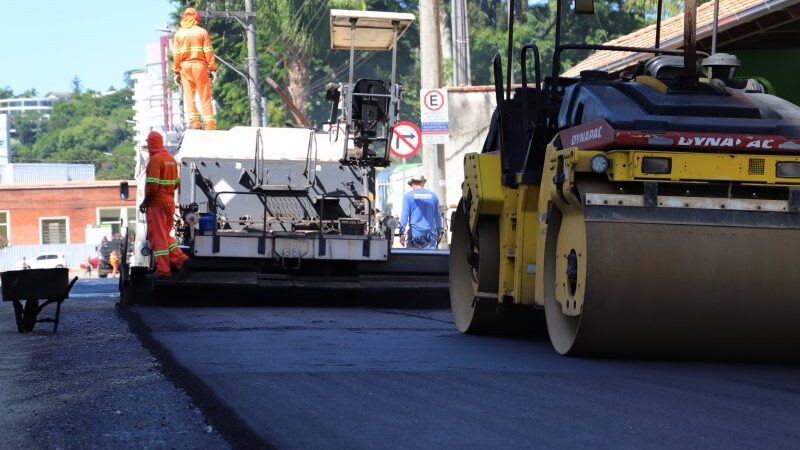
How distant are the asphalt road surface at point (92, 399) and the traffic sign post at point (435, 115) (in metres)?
9.23

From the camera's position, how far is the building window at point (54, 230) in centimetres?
7025

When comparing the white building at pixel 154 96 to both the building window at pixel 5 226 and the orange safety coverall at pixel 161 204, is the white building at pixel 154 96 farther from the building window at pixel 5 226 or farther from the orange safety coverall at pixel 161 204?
the orange safety coverall at pixel 161 204

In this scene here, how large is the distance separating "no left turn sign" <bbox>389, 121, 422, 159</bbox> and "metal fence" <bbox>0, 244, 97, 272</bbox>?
45753 millimetres

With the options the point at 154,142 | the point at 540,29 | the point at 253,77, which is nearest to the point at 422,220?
the point at 154,142

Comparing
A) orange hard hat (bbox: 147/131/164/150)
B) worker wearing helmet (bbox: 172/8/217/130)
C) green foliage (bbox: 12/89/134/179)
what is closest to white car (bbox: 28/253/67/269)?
worker wearing helmet (bbox: 172/8/217/130)

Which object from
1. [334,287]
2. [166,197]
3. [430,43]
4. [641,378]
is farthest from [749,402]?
[430,43]

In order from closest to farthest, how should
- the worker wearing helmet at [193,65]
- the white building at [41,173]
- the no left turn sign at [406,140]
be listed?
the worker wearing helmet at [193,65] → the no left turn sign at [406,140] → the white building at [41,173]

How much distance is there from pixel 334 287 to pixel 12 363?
17.1 feet

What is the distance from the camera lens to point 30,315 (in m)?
11.3

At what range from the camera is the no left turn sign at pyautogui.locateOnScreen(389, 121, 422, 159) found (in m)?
19.8

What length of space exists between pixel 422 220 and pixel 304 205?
109 inches

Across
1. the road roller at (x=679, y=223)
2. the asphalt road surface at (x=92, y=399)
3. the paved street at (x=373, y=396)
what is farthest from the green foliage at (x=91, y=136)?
the road roller at (x=679, y=223)

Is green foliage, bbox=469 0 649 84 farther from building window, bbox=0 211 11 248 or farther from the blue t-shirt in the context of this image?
the blue t-shirt

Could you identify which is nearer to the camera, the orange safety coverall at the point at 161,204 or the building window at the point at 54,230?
→ the orange safety coverall at the point at 161,204
